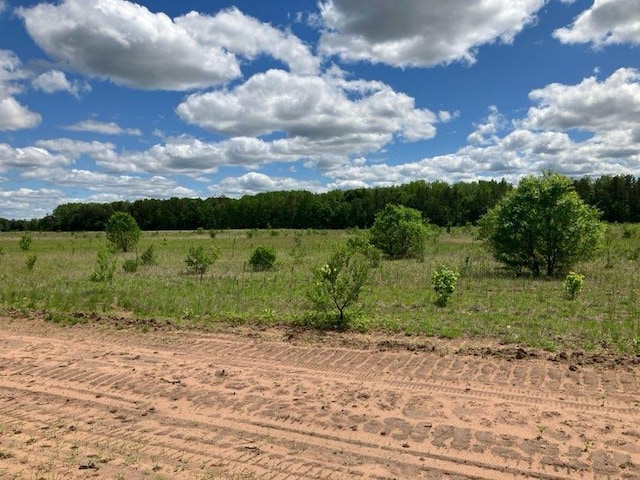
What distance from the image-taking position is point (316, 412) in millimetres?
5684

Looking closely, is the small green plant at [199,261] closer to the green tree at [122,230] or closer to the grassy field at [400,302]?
the grassy field at [400,302]

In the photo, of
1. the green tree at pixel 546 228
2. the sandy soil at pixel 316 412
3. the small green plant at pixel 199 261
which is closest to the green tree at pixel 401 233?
the green tree at pixel 546 228

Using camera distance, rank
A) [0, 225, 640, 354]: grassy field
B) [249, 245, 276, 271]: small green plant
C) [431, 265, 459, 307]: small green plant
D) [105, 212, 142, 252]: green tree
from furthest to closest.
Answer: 1. [105, 212, 142, 252]: green tree
2. [249, 245, 276, 271]: small green plant
3. [431, 265, 459, 307]: small green plant
4. [0, 225, 640, 354]: grassy field

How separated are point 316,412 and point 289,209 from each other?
301 feet

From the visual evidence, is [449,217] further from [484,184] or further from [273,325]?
[273,325]

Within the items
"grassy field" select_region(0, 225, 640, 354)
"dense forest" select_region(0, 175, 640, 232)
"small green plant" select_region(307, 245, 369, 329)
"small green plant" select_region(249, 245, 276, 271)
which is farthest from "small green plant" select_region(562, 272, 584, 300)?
"dense forest" select_region(0, 175, 640, 232)

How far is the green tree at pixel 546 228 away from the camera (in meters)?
17.2

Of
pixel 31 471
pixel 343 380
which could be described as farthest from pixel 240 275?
pixel 31 471

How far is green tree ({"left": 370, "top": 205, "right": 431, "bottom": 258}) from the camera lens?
24.9 meters

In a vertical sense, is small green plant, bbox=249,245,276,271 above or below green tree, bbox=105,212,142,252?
below

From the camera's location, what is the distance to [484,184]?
100m

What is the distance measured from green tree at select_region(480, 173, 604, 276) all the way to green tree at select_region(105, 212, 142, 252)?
19772 millimetres

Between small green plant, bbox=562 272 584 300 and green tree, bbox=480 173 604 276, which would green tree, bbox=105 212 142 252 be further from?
small green plant, bbox=562 272 584 300

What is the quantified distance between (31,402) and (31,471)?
6.51ft
